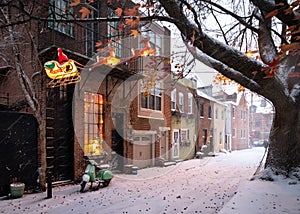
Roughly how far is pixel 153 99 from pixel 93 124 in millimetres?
5350

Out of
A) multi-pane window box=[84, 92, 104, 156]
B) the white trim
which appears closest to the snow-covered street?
multi-pane window box=[84, 92, 104, 156]

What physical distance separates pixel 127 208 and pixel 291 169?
14.2 ft

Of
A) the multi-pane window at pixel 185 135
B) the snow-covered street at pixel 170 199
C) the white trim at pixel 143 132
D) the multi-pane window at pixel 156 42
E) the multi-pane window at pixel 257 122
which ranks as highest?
the multi-pane window at pixel 156 42

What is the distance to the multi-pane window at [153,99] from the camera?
53.6 ft

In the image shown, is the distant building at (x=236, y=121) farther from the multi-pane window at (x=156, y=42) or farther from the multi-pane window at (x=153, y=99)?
the multi-pane window at (x=153, y=99)

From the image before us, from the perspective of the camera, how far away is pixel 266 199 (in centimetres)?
581

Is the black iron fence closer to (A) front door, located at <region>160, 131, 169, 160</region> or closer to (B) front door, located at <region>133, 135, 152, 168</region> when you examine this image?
(B) front door, located at <region>133, 135, 152, 168</region>

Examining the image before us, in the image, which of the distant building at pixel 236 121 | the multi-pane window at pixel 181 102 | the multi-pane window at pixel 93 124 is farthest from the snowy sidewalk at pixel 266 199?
the distant building at pixel 236 121

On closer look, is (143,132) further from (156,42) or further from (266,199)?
(266,199)

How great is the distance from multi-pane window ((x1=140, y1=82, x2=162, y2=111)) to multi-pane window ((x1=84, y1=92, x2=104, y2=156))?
131 inches

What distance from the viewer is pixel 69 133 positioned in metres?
11.6

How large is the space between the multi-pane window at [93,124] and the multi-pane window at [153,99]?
3.34 m

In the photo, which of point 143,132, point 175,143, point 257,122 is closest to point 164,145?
point 175,143

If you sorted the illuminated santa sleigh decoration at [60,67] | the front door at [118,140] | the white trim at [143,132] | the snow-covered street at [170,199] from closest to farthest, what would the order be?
the snow-covered street at [170,199]
the illuminated santa sleigh decoration at [60,67]
the front door at [118,140]
the white trim at [143,132]
